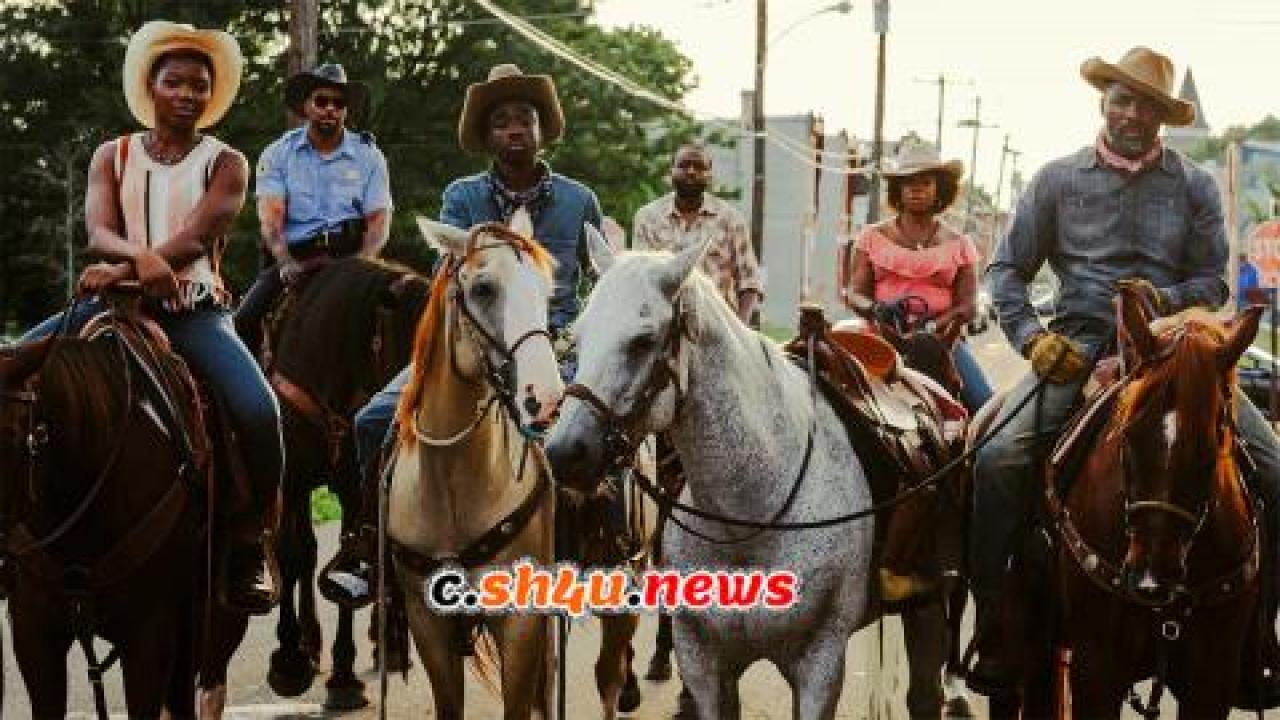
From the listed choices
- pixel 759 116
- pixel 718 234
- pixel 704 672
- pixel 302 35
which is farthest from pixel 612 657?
pixel 759 116

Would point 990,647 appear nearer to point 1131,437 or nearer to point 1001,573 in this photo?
point 1001,573

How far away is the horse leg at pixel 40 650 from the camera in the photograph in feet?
18.6

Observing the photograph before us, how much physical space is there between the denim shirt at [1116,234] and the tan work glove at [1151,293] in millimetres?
64

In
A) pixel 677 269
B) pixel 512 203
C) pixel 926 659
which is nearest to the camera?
pixel 677 269

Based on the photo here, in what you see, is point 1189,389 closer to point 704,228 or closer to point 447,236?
point 447,236

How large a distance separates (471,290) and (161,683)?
175cm

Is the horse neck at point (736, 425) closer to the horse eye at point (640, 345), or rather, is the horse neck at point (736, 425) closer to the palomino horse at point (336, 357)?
the horse eye at point (640, 345)

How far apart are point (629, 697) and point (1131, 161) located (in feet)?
12.7

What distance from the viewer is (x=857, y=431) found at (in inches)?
248

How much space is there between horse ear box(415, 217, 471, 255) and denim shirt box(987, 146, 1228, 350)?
2094 mm

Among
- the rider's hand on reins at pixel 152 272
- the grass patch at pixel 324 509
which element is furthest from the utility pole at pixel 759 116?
the rider's hand on reins at pixel 152 272

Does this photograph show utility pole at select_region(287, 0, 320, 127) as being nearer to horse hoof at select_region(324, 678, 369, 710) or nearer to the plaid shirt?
the plaid shirt

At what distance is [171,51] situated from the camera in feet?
21.4

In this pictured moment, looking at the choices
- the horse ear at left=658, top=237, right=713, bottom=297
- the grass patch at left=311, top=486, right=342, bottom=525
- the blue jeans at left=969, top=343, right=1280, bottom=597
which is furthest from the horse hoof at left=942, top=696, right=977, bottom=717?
the grass patch at left=311, top=486, right=342, bottom=525
